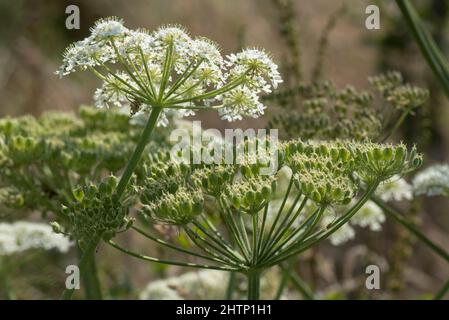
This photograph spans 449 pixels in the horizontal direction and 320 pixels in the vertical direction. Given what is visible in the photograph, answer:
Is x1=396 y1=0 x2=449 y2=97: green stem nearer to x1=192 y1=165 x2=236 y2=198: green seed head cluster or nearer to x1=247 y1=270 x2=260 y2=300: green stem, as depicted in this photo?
x1=192 y1=165 x2=236 y2=198: green seed head cluster

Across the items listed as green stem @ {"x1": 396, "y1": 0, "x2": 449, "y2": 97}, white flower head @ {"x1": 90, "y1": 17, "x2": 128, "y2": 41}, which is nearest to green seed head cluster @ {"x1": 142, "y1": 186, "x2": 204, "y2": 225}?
white flower head @ {"x1": 90, "y1": 17, "x2": 128, "y2": 41}

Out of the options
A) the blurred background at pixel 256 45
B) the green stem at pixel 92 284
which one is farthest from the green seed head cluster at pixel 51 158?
the blurred background at pixel 256 45

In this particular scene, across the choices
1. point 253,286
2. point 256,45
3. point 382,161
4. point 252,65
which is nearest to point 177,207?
point 253,286

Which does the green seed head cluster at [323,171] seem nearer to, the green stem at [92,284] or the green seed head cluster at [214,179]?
the green seed head cluster at [214,179]

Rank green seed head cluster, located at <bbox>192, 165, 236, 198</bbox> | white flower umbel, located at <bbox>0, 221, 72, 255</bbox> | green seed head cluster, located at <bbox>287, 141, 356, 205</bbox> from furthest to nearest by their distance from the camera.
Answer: white flower umbel, located at <bbox>0, 221, 72, 255</bbox> → green seed head cluster, located at <bbox>192, 165, 236, 198</bbox> → green seed head cluster, located at <bbox>287, 141, 356, 205</bbox>
